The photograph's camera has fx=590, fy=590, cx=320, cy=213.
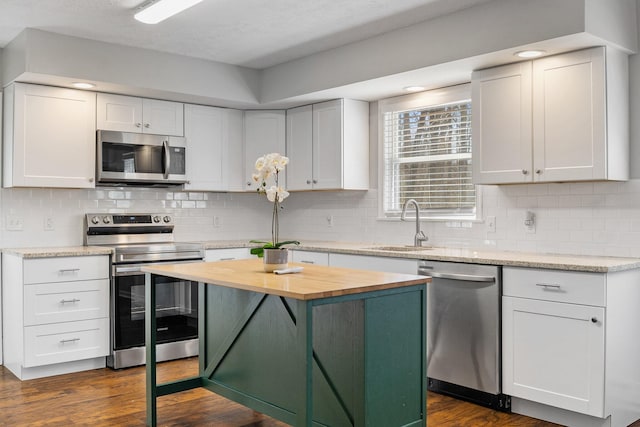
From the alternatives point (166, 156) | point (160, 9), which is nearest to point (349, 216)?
point (166, 156)

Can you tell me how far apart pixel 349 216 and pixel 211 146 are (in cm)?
144

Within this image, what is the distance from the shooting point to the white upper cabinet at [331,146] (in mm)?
5098

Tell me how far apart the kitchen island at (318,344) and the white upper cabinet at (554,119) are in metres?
1.39

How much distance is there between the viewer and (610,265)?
3105 mm

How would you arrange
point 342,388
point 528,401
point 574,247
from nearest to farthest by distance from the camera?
point 342,388, point 528,401, point 574,247

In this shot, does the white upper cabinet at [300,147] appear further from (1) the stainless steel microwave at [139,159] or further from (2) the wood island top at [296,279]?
(2) the wood island top at [296,279]

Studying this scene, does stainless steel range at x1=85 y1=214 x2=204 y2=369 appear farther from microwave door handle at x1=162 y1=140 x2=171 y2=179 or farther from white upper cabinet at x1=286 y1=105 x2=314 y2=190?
white upper cabinet at x1=286 y1=105 x2=314 y2=190

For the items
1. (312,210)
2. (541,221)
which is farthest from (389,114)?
(541,221)

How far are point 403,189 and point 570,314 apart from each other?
2.14 meters

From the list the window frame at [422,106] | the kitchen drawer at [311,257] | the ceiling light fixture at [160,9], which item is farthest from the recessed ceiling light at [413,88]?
the ceiling light fixture at [160,9]

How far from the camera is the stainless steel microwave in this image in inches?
189

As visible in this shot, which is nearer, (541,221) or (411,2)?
(411,2)

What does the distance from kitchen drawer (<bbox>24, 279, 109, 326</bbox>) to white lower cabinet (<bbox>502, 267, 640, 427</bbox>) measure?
9.67 ft

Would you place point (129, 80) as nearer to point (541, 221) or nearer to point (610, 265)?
point (541, 221)
